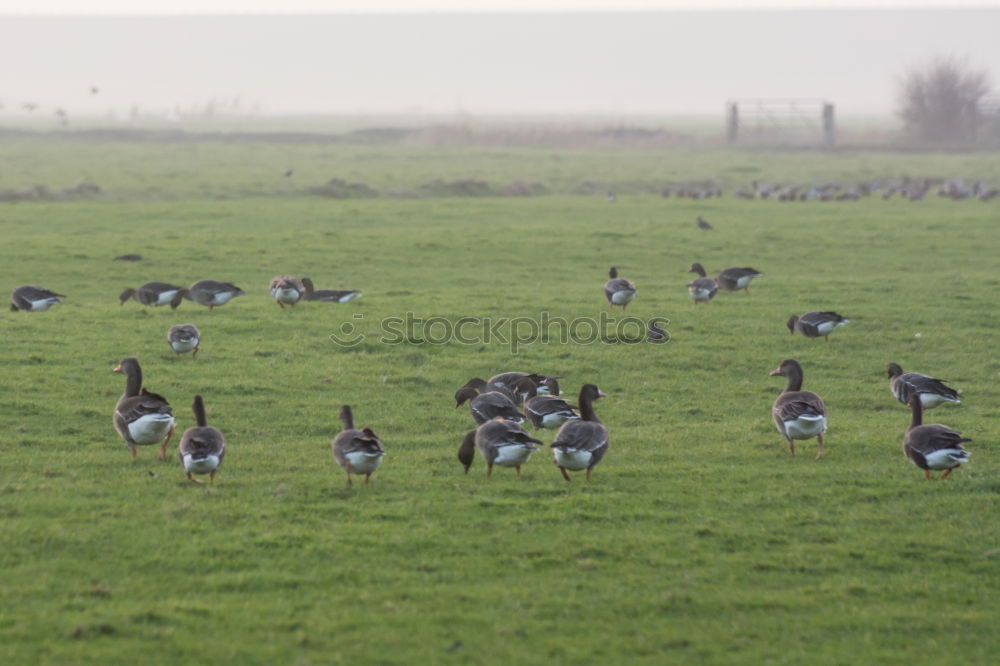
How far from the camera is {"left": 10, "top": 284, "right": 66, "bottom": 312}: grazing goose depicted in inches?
936

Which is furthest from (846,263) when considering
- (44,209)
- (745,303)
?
(44,209)

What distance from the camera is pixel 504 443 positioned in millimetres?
12797

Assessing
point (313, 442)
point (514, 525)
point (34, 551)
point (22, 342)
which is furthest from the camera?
point (22, 342)

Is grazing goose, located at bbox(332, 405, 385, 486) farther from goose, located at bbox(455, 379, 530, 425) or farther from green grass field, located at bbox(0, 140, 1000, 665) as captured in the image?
goose, located at bbox(455, 379, 530, 425)

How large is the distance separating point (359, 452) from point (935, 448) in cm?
634

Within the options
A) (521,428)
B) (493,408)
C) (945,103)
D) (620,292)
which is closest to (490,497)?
(521,428)

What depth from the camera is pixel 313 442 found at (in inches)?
596

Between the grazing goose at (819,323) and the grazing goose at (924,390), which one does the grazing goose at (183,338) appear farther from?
the grazing goose at (924,390)

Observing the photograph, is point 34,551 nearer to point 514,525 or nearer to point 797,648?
point 514,525

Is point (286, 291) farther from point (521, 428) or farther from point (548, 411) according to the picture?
point (521, 428)

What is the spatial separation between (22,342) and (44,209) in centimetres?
2565

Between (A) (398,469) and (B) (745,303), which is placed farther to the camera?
(B) (745,303)

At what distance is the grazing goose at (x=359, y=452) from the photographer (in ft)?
40.4

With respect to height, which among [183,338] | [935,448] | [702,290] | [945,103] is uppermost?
[945,103]
